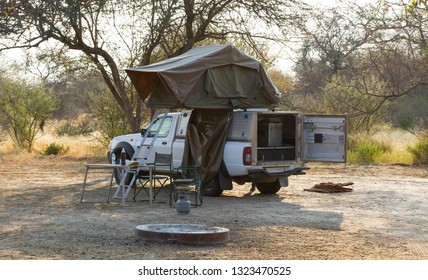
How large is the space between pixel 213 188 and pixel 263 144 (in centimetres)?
123

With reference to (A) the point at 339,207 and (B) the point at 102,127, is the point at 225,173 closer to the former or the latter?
(A) the point at 339,207

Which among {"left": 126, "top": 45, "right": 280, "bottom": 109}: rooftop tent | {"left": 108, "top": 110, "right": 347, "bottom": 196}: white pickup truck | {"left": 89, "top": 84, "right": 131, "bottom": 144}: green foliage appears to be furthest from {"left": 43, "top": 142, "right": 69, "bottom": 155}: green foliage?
{"left": 126, "top": 45, "right": 280, "bottom": 109}: rooftop tent

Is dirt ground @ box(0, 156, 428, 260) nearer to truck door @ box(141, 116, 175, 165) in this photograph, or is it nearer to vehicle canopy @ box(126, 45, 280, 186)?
vehicle canopy @ box(126, 45, 280, 186)

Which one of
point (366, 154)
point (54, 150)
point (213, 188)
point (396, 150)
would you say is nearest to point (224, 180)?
point (213, 188)

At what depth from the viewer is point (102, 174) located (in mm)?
21172

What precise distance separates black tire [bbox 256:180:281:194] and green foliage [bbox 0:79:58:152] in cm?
1551

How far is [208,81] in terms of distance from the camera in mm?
15523

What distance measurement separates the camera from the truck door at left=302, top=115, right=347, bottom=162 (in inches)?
606

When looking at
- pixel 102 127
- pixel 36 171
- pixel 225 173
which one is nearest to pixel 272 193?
pixel 225 173

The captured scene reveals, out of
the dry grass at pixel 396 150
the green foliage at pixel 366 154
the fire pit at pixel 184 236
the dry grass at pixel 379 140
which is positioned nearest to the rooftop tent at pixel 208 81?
the fire pit at pixel 184 236

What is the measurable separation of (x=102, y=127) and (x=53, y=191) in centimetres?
1267

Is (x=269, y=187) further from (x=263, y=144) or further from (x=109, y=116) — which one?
(x=109, y=116)

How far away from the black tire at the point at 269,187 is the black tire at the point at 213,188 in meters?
1.19

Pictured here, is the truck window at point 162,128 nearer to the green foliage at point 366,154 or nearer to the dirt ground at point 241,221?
the dirt ground at point 241,221
